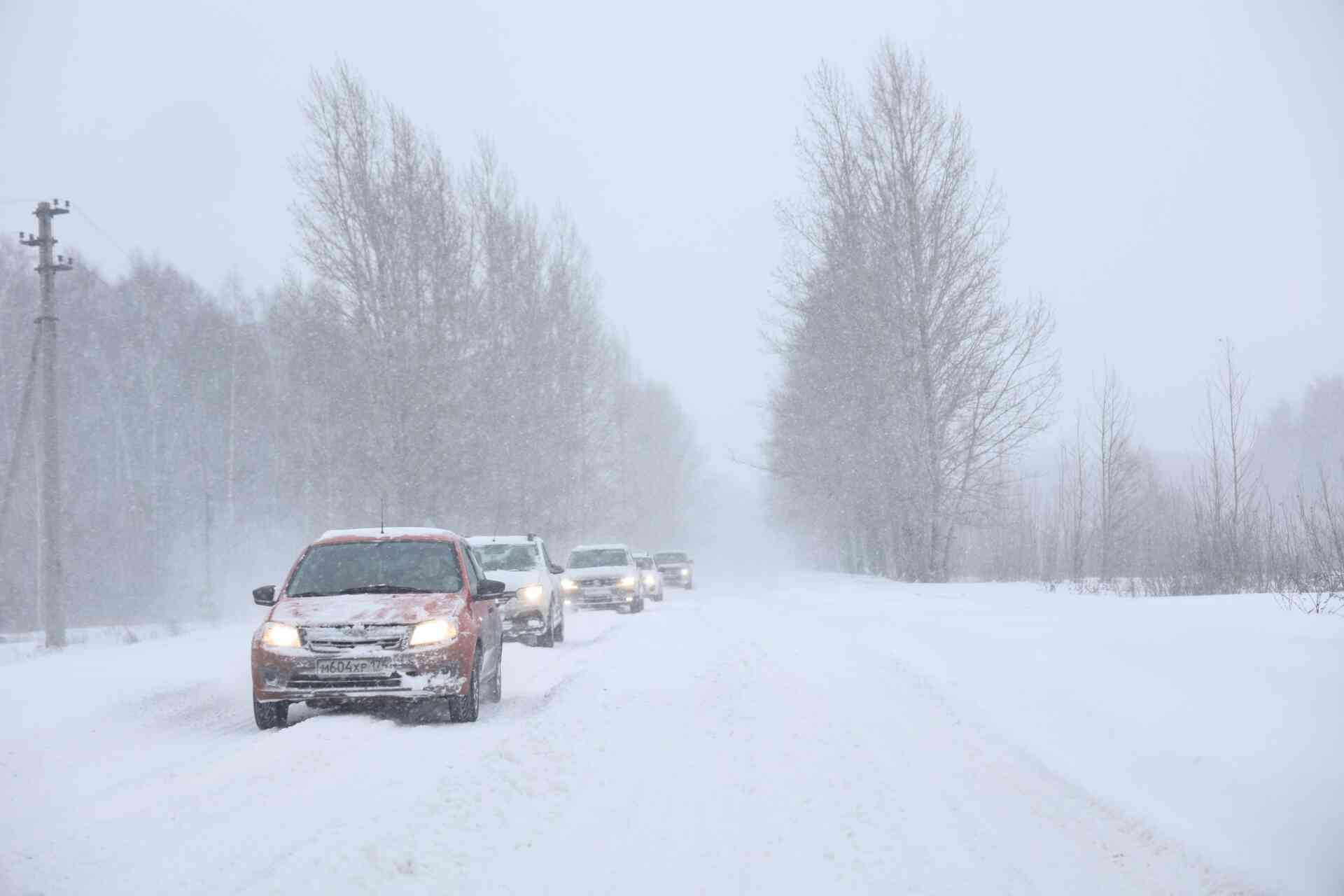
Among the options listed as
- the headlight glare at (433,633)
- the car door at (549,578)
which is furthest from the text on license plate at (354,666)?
the car door at (549,578)

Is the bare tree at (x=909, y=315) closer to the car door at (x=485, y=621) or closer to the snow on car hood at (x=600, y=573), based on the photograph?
the snow on car hood at (x=600, y=573)

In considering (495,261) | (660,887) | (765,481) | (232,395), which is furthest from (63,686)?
(765,481)

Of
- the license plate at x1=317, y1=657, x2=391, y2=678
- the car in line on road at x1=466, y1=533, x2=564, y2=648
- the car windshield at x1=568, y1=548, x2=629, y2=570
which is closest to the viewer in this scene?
the license plate at x1=317, y1=657, x2=391, y2=678

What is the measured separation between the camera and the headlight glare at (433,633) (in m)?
9.95

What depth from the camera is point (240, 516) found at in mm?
52188

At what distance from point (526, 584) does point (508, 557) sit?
1671 millimetres

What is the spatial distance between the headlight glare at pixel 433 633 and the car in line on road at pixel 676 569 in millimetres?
36789

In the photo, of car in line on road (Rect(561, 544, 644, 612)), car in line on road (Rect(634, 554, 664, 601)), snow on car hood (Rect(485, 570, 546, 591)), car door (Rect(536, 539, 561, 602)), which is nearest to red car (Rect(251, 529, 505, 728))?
snow on car hood (Rect(485, 570, 546, 591))

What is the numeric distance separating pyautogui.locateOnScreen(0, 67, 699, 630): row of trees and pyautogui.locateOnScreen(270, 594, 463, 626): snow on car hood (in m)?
20.4

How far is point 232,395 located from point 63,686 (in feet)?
116

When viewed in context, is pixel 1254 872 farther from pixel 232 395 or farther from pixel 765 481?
pixel 765 481

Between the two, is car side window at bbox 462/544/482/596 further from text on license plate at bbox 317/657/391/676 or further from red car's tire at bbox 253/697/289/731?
red car's tire at bbox 253/697/289/731

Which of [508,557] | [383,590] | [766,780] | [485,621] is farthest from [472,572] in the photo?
[508,557]

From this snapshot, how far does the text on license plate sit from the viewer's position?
974 cm
